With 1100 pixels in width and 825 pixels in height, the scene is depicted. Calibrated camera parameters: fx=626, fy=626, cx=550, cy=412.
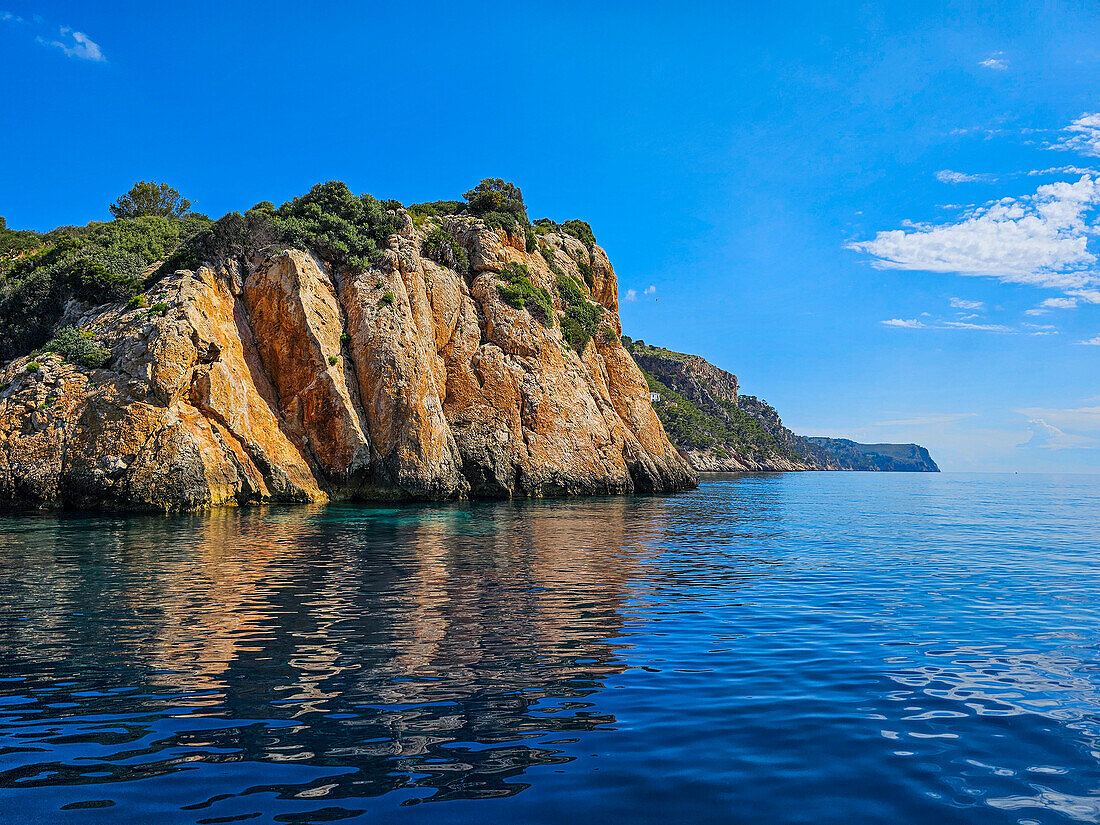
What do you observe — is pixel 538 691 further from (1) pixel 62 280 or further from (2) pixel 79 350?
(1) pixel 62 280

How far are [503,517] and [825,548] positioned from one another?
1615 centimetres

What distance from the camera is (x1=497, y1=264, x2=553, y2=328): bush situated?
2199 inches

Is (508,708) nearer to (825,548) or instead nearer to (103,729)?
(103,729)

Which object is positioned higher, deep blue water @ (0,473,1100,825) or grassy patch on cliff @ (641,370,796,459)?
grassy patch on cliff @ (641,370,796,459)

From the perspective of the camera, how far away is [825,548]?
81.3ft

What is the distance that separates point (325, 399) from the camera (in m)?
42.1

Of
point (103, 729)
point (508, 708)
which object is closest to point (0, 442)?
point (103, 729)

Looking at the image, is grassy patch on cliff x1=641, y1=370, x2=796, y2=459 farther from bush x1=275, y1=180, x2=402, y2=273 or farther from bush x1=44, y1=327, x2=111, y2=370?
bush x1=44, y1=327, x2=111, y2=370

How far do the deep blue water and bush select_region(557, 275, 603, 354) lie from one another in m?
44.2

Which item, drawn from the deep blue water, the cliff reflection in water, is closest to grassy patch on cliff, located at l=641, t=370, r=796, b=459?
the cliff reflection in water

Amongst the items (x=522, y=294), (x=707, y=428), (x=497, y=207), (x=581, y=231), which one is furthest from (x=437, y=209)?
(x=707, y=428)

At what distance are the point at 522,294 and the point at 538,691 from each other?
5090 centimetres

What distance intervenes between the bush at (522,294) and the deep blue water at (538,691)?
38808mm

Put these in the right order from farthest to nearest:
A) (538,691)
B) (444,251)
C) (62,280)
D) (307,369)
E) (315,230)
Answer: (444,251) → (315,230) → (62,280) → (307,369) → (538,691)
